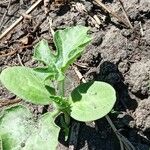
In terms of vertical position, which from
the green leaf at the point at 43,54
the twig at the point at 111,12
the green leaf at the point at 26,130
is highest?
the green leaf at the point at 43,54

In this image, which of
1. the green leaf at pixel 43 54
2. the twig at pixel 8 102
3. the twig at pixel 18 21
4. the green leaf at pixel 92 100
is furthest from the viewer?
the twig at pixel 18 21

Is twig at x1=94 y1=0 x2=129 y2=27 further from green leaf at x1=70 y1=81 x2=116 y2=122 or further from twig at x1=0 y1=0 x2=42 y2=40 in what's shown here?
green leaf at x1=70 y1=81 x2=116 y2=122

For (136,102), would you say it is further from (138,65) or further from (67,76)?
(67,76)

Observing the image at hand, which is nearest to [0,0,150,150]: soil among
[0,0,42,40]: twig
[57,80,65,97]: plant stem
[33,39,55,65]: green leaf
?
[0,0,42,40]: twig

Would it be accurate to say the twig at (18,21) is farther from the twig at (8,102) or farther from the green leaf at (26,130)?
the green leaf at (26,130)

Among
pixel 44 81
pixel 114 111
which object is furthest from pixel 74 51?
pixel 114 111

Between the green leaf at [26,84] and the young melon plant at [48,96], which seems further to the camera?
the green leaf at [26,84]

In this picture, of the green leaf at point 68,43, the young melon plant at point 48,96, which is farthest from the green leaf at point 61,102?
the green leaf at point 68,43

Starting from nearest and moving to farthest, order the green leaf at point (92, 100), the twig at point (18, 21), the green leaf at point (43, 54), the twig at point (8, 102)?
the green leaf at point (92, 100) → the green leaf at point (43, 54) → the twig at point (8, 102) → the twig at point (18, 21)
